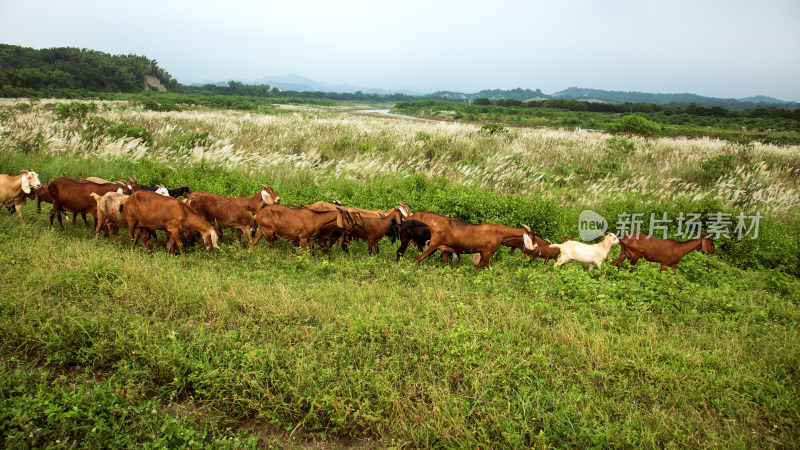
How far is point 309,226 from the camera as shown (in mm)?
7098

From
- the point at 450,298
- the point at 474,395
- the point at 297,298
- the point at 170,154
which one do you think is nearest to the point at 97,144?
the point at 170,154

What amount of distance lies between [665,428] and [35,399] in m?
5.15

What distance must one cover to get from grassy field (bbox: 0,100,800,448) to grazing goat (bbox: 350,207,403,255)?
0.34 meters

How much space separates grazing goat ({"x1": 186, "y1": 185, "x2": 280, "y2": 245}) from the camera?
762 cm

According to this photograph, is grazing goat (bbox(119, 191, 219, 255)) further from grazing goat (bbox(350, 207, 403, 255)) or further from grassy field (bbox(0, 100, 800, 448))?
grazing goat (bbox(350, 207, 403, 255))

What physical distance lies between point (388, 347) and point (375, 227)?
3.04 meters

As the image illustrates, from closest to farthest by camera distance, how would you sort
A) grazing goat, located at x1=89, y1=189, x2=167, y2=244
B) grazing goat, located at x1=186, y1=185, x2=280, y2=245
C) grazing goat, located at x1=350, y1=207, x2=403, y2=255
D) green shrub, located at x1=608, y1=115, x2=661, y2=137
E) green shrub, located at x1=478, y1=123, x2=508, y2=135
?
grazing goat, located at x1=89, y1=189, x2=167, y2=244
grazing goat, located at x1=350, y1=207, x2=403, y2=255
grazing goat, located at x1=186, y1=185, x2=280, y2=245
green shrub, located at x1=478, y1=123, x2=508, y2=135
green shrub, located at x1=608, y1=115, x2=661, y2=137

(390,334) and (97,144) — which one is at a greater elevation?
(97,144)

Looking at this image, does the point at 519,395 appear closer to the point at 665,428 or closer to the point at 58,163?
the point at 665,428

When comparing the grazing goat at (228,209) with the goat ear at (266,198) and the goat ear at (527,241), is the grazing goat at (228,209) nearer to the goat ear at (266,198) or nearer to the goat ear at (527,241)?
the goat ear at (266,198)

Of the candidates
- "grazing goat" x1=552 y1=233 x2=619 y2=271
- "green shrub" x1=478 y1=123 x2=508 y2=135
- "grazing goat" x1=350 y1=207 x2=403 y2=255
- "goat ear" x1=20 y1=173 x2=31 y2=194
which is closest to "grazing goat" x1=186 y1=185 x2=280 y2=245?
"grazing goat" x1=350 y1=207 x2=403 y2=255

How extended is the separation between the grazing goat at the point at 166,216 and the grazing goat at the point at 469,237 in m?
3.49

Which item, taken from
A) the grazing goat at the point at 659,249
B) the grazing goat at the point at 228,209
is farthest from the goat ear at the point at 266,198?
the grazing goat at the point at 659,249

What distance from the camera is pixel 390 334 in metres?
4.75
